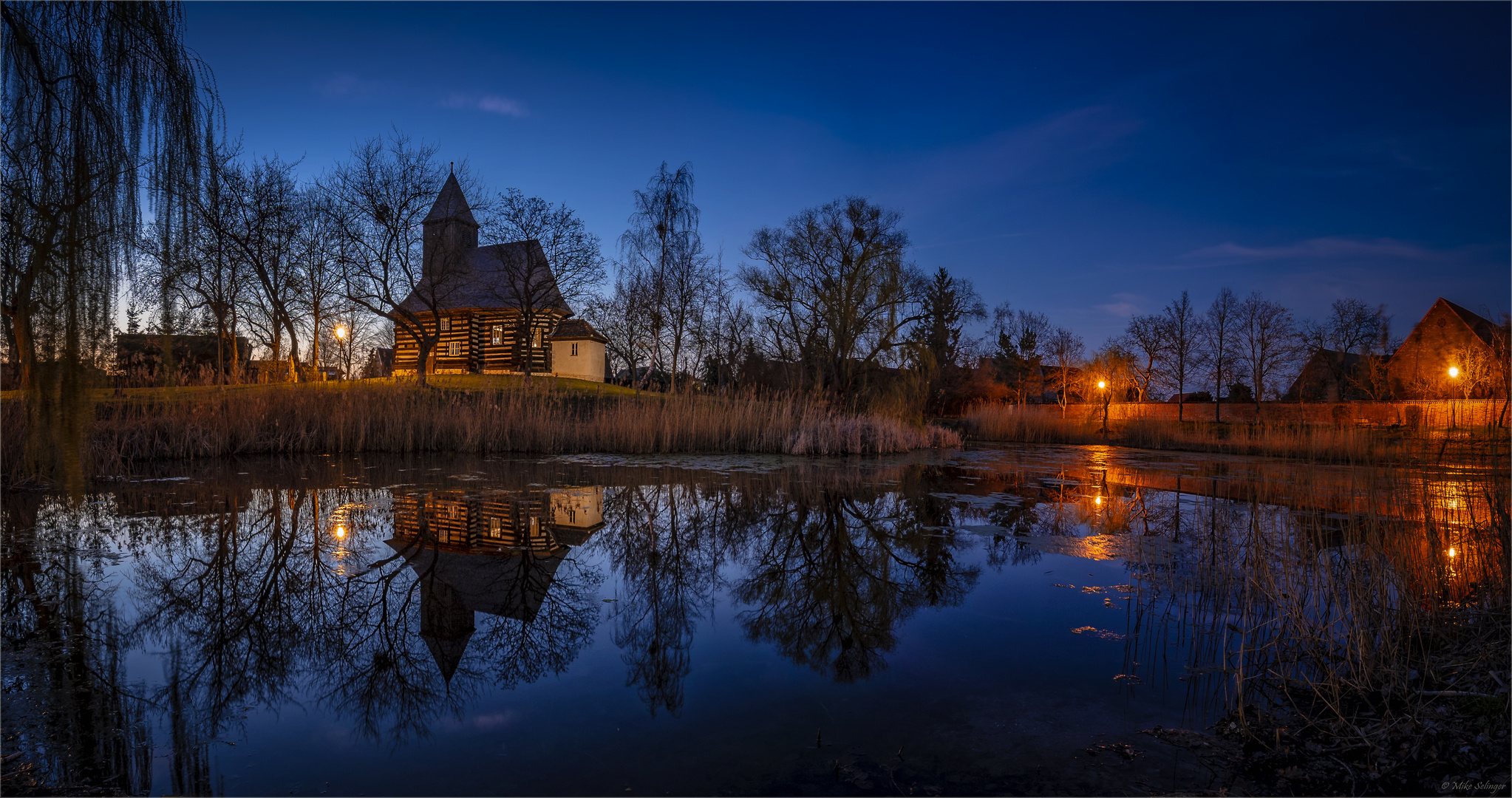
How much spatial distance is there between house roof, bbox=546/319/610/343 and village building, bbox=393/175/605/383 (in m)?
0.05

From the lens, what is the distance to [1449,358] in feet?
91.5

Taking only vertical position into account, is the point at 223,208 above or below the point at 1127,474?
above

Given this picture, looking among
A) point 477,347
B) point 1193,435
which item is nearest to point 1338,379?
point 1193,435

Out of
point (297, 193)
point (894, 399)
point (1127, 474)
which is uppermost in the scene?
point (297, 193)

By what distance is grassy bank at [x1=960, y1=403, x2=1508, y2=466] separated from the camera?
541 inches

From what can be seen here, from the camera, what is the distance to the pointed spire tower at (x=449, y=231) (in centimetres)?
2453

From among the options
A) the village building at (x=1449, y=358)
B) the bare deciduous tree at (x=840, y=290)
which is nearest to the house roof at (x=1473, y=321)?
the village building at (x=1449, y=358)

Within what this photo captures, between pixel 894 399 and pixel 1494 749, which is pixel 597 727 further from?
pixel 894 399

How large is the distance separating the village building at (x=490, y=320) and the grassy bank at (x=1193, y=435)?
59.7ft

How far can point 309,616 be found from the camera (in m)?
2.85

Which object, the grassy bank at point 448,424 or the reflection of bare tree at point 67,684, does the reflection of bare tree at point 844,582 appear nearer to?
the reflection of bare tree at point 67,684

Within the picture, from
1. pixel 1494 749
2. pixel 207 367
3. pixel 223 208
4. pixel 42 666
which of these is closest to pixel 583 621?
Answer: pixel 42 666

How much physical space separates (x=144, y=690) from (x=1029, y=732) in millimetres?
2895

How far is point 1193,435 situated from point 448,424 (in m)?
22.0
